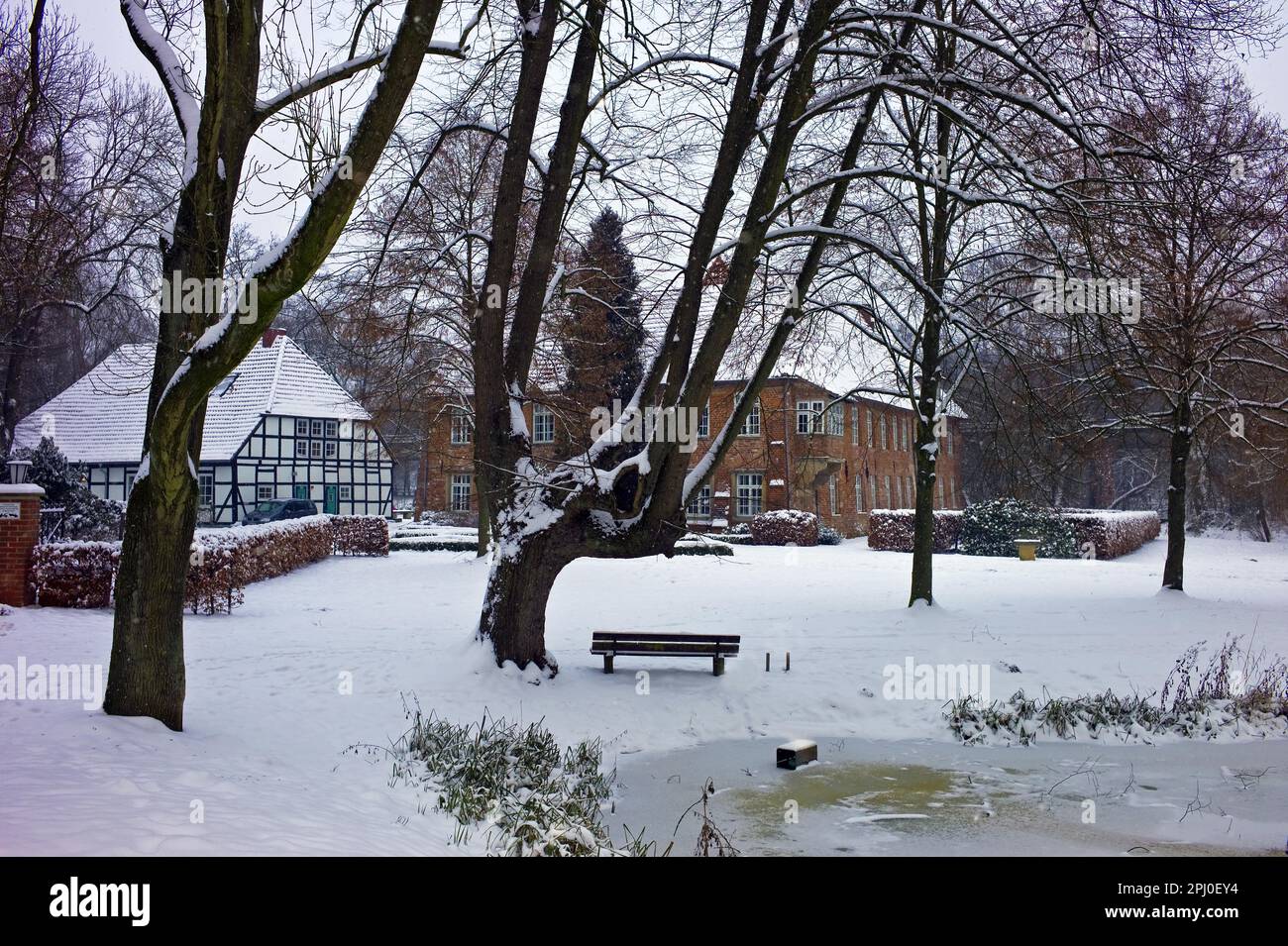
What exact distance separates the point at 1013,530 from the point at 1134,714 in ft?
65.3

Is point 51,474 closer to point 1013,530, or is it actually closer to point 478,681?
point 478,681

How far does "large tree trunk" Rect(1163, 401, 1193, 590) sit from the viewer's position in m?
18.2

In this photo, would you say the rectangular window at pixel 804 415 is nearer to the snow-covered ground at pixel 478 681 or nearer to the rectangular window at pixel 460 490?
the rectangular window at pixel 460 490

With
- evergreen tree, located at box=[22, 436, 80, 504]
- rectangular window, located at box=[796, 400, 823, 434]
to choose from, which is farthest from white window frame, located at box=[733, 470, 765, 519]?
evergreen tree, located at box=[22, 436, 80, 504]

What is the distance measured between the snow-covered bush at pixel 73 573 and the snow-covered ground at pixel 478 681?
0.56 meters

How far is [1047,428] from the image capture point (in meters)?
11.4

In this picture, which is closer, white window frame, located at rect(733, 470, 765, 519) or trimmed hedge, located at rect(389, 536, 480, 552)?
trimmed hedge, located at rect(389, 536, 480, 552)

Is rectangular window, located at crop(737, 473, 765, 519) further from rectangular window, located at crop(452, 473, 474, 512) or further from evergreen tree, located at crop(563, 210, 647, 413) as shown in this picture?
rectangular window, located at crop(452, 473, 474, 512)

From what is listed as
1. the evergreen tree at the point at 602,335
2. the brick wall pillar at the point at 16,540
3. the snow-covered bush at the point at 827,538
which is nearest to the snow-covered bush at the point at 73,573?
the brick wall pillar at the point at 16,540

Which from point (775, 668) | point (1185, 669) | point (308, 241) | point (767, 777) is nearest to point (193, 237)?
point (308, 241)

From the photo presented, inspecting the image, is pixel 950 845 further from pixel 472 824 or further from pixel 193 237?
pixel 193 237

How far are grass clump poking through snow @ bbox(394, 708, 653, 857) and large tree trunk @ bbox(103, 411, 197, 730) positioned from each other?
2124mm

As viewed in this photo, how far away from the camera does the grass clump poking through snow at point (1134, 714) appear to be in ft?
37.2
